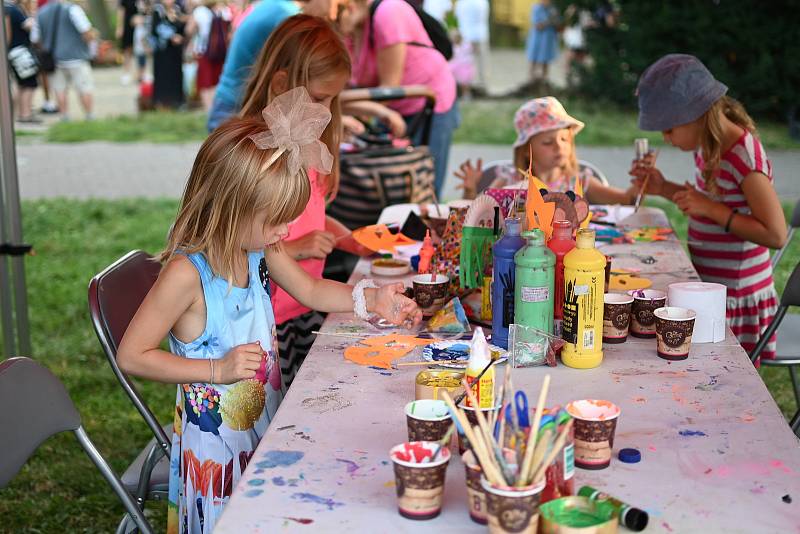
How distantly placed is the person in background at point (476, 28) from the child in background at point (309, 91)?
36.4ft

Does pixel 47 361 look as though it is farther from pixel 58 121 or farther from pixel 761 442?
pixel 58 121

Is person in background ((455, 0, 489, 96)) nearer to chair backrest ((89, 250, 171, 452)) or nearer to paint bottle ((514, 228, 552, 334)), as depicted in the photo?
chair backrest ((89, 250, 171, 452))

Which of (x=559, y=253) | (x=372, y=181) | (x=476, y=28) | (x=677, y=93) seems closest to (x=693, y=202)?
(x=677, y=93)

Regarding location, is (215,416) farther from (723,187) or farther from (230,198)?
(723,187)

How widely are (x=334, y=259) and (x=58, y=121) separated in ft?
29.3

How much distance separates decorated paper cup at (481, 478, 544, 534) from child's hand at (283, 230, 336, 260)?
1.70 m

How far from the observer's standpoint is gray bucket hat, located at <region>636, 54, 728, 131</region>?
3516 mm

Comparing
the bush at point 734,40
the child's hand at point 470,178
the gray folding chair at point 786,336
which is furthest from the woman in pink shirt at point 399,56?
the bush at point 734,40

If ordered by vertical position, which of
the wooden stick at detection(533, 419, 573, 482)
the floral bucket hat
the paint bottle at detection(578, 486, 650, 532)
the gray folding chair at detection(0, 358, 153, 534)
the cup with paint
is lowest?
the gray folding chair at detection(0, 358, 153, 534)

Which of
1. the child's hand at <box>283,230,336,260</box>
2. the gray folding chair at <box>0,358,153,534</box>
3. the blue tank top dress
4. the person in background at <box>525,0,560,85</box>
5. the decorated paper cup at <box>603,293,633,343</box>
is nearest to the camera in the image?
the gray folding chair at <box>0,358,153,534</box>

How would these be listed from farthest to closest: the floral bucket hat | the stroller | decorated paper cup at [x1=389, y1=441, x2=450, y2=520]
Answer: the stroller < the floral bucket hat < decorated paper cup at [x1=389, y1=441, x2=450, y2=520]

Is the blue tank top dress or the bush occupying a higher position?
the bush

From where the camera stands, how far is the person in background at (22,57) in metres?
11.7

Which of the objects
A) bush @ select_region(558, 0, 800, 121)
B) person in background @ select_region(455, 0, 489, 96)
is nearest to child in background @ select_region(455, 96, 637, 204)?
bush @ select_region(558, 0, 800, 121)
